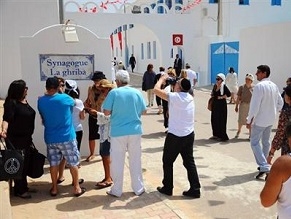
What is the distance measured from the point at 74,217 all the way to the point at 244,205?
86.2 inches

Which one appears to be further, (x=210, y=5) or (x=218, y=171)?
(x=210, y=5)

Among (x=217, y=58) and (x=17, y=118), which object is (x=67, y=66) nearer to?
(x=17, y=118)

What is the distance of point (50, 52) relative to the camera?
21.7 ft

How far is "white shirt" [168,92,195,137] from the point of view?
486 cm

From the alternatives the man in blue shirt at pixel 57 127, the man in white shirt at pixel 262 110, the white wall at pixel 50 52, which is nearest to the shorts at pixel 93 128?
the white wall at pixel 50 52

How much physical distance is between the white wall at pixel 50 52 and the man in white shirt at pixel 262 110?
2.69 metres

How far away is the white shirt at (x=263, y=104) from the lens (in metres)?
5.70

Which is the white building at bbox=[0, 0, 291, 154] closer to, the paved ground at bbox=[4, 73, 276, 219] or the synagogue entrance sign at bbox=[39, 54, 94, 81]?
the synagogue entrance sign at bbox=[39, 54, 94, 81]

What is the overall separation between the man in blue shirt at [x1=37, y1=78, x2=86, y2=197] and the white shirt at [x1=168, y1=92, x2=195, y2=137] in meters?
1.31

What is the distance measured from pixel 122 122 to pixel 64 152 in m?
0.88

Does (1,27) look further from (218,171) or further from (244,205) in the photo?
(244,205)

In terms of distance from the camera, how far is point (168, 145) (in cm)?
503

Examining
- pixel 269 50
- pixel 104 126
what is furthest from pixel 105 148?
pixel 269 50

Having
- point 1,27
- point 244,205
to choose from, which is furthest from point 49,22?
point 244,205
